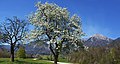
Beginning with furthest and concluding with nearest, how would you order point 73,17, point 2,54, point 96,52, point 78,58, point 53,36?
point 2,54
point 78,58
point 96,52
point 73,17
point 53,36

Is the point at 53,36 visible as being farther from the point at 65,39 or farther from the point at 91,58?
the point at 91,58

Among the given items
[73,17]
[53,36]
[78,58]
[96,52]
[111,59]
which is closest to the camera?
[53,36]

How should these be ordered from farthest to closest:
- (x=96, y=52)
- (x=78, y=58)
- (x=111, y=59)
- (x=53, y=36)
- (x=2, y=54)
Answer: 1. (x=2, y=54)
2. (x=78, y=58)
3. (x=96, y=52)
4. (x=111, y=59)
5. (x=53, y=36)

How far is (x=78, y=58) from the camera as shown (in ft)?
324

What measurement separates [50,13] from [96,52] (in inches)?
2109

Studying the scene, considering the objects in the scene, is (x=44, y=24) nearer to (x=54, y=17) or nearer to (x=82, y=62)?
(x=54, y=17)

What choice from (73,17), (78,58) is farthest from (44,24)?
(78,58)

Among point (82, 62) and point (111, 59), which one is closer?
point (111, 59)

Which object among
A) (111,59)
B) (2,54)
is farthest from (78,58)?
(2,54)

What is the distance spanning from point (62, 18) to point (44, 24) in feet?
7.81

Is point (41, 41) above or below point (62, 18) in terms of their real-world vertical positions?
below

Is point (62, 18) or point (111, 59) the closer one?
point (62, 18)

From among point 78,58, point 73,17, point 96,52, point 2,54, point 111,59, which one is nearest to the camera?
point 73,17

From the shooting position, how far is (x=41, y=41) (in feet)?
115
